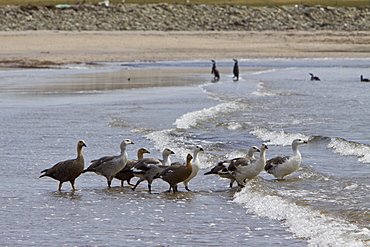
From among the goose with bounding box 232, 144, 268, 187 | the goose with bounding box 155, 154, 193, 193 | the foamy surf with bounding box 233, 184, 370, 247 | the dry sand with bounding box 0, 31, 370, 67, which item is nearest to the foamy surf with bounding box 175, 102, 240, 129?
the goose with bounding box 232, 144, 268, 187

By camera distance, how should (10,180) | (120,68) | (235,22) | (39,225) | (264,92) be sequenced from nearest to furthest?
(39,225)
(10,180)
(264,92)
(120,68)
(235,22)

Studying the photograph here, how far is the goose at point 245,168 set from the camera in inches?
397

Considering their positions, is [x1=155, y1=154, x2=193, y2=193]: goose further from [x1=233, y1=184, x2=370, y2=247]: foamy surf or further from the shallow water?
[x1=233, y1=184, x2=370, y2=247]: foamy surf

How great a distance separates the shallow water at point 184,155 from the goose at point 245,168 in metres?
0.24

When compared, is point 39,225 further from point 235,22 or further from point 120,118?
point 235,22

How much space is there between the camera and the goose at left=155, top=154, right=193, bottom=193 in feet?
32.0

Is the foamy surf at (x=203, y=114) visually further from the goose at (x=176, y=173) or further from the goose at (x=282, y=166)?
the goose at (x=176, y=173)

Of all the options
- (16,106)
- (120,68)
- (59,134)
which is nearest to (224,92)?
(16,106)

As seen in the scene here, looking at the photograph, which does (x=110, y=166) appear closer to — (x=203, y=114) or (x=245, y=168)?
(x=245, y=168)

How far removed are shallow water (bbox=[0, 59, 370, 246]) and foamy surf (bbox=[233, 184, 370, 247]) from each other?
0.02 m

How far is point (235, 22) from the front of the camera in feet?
225

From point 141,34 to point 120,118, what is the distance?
137 feet

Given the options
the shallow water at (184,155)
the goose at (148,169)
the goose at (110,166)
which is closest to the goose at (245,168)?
the shallow water at (184,155)

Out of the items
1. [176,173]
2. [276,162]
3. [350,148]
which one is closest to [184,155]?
[276,162]
